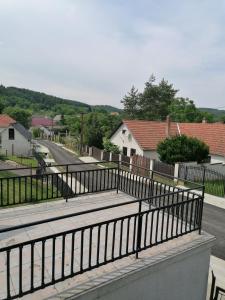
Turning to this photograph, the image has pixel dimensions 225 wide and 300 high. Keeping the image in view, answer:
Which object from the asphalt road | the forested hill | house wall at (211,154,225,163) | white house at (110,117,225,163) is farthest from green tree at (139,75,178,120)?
the forested hill

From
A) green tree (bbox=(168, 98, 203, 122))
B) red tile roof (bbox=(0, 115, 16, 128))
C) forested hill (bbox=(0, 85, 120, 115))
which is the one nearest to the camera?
red tile roof (bbox=(0, 115, 16, 128))

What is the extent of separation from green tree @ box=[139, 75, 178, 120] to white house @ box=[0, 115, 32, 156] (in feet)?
70.2

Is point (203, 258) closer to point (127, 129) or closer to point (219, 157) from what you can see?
point (219, 157)

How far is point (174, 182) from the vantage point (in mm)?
18578

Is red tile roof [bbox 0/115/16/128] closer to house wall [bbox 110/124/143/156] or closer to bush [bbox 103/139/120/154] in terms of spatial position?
bush [bbox 103/139/120/154]

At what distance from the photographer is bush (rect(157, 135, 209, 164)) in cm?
2064

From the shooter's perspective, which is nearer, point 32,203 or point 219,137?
point 32,203

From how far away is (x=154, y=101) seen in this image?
53.3 meters

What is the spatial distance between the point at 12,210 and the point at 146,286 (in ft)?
11.7

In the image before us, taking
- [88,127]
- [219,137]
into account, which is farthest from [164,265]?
[88,127]

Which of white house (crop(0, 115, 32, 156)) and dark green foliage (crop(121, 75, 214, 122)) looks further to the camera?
dark green foliage (crop(121, 75, 214, 122))

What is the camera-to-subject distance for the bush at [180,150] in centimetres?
2064

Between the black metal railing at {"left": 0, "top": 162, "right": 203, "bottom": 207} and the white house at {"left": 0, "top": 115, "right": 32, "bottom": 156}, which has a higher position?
the black metal railing at {"left": 0, "top": 162, "right": 203, "bottom": 207}

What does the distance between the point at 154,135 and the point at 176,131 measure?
3834 millimetres
